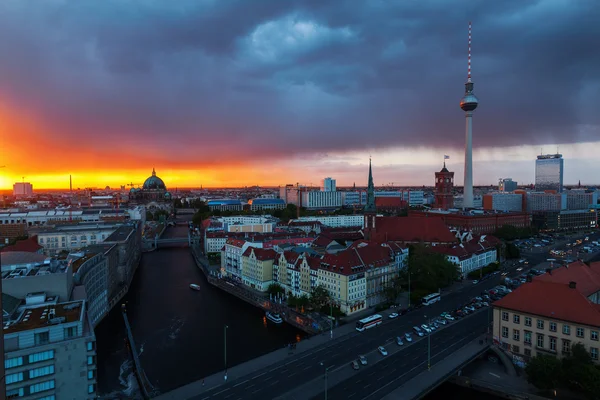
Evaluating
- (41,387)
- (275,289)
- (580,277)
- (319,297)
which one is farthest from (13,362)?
(580,277)

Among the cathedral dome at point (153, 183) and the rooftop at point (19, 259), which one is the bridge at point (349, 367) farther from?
the cathedral dome at point (153, 183)

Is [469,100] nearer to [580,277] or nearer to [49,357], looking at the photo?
[580,277]

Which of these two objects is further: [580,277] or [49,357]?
[580,277]

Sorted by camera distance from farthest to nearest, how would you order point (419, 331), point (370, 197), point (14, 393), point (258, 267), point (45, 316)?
1. point (370, 197)
2. point (258, 267)
3. point (419, 331)
4. point (45, 316)
5. point (14, 393)

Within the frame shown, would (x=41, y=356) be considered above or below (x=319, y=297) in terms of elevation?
above

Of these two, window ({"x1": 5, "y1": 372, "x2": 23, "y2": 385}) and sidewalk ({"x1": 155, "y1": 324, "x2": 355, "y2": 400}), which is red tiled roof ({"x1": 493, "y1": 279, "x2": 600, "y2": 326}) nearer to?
sidewalk ({"x1": 155, "y1": 324, "x2": 355, "y2": 400})

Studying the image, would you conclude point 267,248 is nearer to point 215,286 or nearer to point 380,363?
point 215,286

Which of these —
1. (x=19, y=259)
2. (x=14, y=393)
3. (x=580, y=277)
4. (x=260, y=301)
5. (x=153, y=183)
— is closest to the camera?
(x=14, y=393)

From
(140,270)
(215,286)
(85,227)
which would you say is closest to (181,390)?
(215,286)
